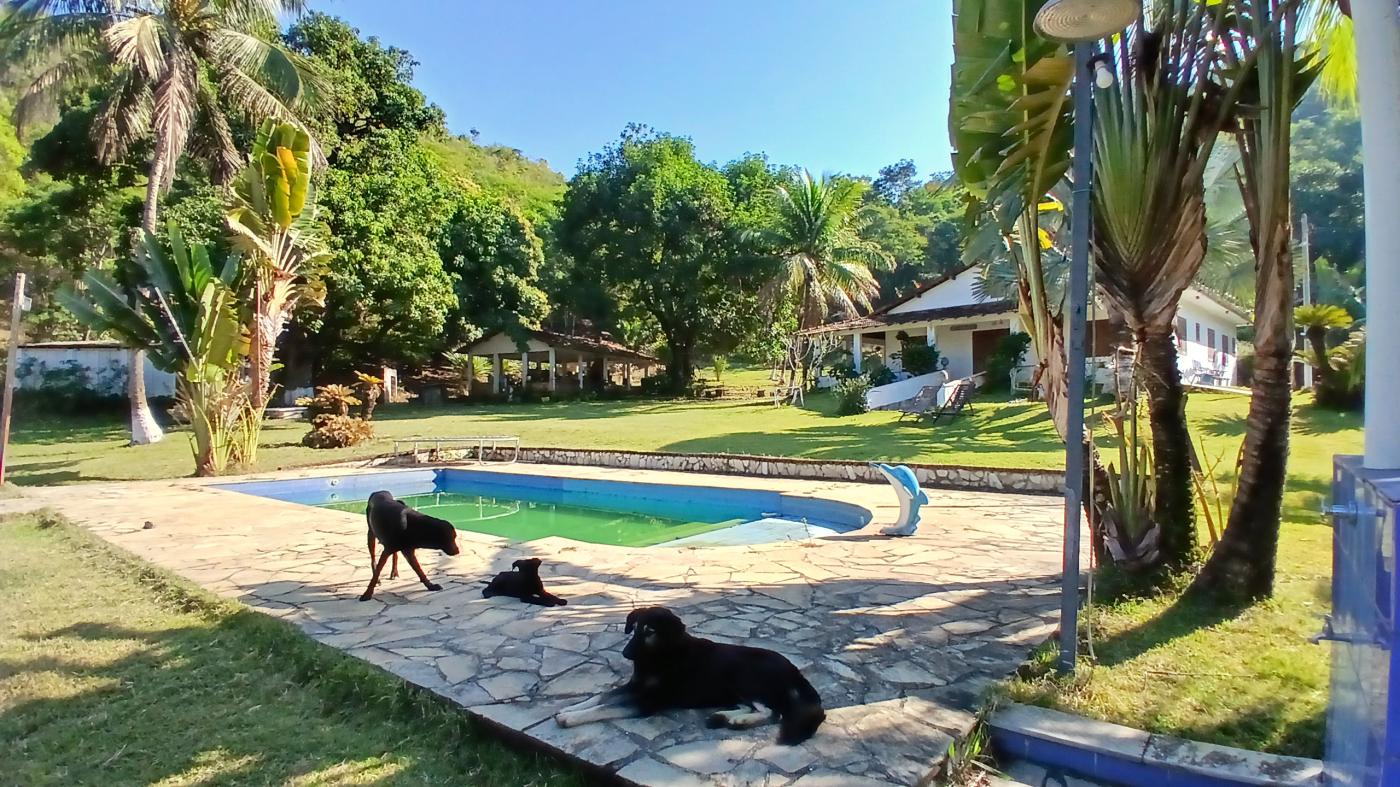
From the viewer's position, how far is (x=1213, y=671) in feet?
11.8

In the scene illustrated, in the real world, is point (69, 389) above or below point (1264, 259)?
below

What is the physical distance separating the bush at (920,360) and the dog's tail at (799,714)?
21.4 m

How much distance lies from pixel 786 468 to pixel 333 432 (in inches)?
416

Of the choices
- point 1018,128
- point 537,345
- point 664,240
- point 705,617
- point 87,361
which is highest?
point 664,240

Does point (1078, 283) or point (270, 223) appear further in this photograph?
point (270, 223)

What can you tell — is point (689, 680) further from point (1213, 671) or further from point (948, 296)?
point (948, 296)

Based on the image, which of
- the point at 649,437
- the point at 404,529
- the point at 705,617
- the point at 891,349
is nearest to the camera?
the point at 705,617

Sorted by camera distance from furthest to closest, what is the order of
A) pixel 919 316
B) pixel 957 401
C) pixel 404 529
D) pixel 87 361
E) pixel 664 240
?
pixel 664 240 < pixel 87 361 < pixel 919 316 < pixel 957 401 < pixel 404 529

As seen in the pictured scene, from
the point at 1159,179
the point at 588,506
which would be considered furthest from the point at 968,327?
the point at 1159,179

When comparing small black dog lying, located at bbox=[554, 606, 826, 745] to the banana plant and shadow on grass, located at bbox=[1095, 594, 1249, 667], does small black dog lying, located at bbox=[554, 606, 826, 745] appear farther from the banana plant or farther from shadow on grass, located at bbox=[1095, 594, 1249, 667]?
the banana plant

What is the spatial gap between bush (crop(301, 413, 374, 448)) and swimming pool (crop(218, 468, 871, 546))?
3.57m

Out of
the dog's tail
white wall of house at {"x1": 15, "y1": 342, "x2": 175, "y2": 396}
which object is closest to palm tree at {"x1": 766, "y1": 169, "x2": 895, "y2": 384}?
white wall of house at {"x1": 15, "y1": 342, "x2": 175, "y2": 396}

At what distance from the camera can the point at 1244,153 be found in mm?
4309

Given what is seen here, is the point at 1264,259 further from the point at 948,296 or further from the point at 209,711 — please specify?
the point at 948,296
